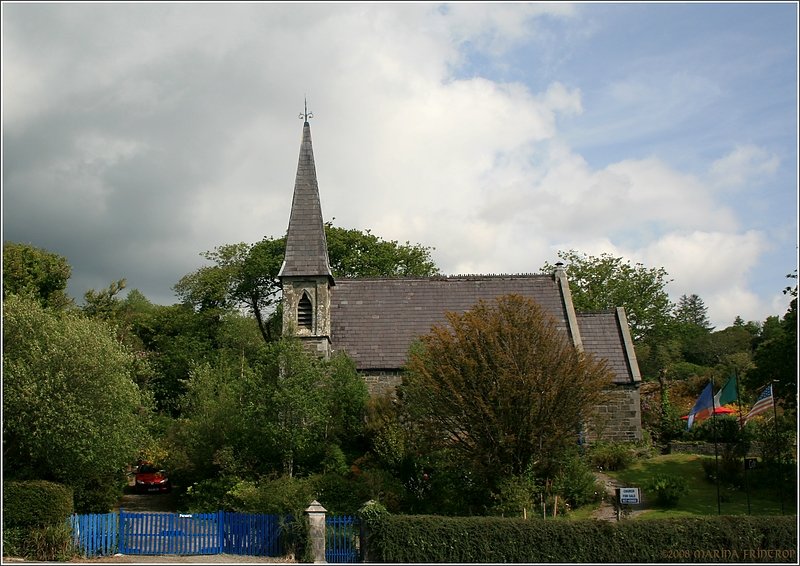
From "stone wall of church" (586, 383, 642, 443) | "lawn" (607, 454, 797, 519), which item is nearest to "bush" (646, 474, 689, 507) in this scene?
"lawn" (607, 454, 797, 519)

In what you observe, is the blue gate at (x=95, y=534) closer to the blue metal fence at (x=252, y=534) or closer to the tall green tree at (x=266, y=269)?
the blue metal fence at (x=252, y=534)

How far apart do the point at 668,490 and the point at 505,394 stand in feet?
21.7

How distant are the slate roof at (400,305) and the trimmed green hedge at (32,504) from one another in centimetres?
1360

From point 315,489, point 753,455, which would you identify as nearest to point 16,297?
point 315,489

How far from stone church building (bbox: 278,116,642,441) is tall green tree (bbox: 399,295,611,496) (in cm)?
760

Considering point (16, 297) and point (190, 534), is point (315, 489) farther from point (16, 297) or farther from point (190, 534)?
point (16, 297)

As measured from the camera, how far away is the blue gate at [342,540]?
19.6 meters

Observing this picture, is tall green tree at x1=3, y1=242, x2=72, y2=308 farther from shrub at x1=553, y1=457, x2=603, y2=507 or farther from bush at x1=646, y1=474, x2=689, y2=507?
bush at x1=646, y1=474, x2=689, y2=507

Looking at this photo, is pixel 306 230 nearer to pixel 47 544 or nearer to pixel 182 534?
pixel 182 534

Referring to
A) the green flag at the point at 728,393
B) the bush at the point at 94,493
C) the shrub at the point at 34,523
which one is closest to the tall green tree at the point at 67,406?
the bush at the point at 94,493

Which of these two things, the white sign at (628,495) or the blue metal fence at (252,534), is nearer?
the blue metal fence at (252,534)

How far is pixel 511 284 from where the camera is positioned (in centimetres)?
3450

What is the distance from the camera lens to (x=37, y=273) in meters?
35.7

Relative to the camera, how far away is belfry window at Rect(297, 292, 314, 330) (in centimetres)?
3127
